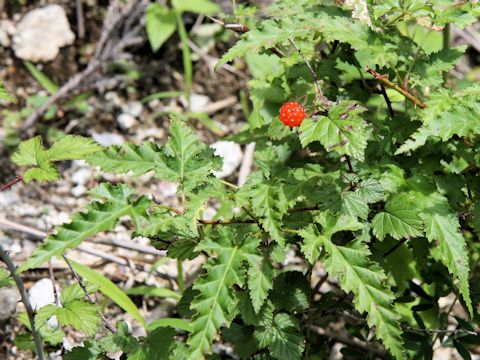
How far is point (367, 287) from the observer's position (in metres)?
1.82

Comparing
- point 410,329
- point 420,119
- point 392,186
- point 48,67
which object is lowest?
point 410,329

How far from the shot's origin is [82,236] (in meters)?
1.68

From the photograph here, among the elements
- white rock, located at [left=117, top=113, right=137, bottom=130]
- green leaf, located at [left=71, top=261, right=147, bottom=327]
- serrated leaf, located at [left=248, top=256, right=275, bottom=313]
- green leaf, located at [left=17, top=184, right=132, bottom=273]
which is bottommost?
white rock, located at [left=117, top=113, right=137, bottom=130]

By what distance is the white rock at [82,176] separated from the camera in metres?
3.48

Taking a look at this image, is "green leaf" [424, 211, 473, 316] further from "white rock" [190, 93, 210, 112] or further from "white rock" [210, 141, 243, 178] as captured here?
"white rock" [190, 93, 210, 112]

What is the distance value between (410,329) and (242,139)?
97cm

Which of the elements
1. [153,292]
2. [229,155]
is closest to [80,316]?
[153,292]

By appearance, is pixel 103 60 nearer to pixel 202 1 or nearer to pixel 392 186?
pixel 202 1

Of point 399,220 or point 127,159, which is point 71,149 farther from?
point 399,220

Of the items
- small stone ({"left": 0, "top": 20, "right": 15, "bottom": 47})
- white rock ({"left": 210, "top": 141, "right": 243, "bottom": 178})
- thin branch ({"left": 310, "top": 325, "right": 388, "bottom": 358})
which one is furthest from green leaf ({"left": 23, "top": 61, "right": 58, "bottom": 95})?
thin branch ({"left": 310, "top": 325, "right": 388, "bottom": 358})

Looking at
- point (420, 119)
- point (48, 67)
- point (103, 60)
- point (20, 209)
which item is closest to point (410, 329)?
point (420, 119)

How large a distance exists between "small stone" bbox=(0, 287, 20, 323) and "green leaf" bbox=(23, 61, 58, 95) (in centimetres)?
139

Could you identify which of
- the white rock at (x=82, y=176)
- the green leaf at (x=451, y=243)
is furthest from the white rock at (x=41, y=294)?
the green leaf at (x=451, y=243)

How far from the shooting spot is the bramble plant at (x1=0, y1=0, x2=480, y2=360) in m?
1.80
